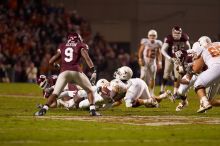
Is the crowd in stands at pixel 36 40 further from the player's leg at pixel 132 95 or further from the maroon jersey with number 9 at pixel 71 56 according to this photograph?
the maroon jersey with number 9 at pixel 71 56

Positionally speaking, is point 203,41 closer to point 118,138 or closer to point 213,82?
point 213,82

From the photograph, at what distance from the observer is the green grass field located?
962 cm

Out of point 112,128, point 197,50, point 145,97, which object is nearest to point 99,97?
point 145,97

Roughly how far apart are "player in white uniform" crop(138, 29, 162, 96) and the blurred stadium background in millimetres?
8612

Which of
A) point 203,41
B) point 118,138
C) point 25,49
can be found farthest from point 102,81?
point 25,49

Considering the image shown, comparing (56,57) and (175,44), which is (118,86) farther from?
(175,44)

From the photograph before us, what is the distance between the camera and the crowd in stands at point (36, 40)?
88.3 feet

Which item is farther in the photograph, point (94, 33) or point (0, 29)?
point (94, 33)

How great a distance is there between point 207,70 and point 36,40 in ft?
50.5

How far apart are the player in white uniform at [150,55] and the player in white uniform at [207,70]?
5643mm

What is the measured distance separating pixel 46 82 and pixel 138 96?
188 cm

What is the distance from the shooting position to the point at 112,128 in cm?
1089

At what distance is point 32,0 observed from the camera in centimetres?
2841

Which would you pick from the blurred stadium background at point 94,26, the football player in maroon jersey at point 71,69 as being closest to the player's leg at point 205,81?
the football player in maroon jersey at point 71,69
